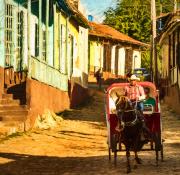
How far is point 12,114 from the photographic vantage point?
65.8ft

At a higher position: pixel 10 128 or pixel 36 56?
pixel 36 56

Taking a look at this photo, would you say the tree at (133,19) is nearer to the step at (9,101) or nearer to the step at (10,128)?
the step at (9,101)

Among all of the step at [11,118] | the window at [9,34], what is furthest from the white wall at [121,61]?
the step at [11,118]

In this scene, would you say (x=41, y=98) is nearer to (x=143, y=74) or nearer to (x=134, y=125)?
(x=134, y=125)

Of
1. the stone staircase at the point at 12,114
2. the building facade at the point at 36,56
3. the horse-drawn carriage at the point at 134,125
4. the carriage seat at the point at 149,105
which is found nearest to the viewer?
the horse-drawn carriage at the point at 134,125

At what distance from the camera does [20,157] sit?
15.4 meters

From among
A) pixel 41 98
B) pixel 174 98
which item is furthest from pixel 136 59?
pixel 41 98

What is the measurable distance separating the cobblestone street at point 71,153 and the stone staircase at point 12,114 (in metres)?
0.37

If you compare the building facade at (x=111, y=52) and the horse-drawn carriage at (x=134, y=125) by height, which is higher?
the building facade at (x=111, y=52)

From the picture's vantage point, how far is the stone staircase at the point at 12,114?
19312 mm

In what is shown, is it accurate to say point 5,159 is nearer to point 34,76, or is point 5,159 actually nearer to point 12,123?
point 12,123

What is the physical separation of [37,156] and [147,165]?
3.50 meters

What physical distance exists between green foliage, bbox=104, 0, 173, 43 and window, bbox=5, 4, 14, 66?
46036 millimetres

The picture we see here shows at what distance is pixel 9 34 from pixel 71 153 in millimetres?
7631
